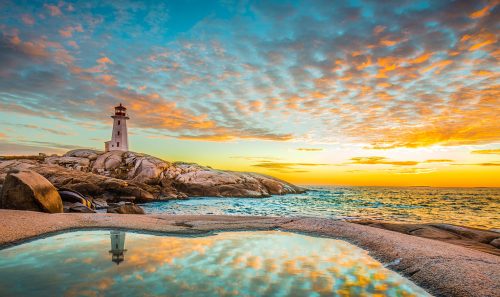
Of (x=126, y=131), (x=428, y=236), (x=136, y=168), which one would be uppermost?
(x=126, y=131)

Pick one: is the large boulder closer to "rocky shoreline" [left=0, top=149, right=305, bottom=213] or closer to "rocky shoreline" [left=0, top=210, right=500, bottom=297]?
"rocky shoreline" [left=0, top=210, right=500, bottom=297]

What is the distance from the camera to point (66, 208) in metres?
17.3

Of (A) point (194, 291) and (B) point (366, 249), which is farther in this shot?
(B) point (366, 249)

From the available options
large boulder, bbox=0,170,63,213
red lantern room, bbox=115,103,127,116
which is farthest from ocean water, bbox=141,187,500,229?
red lantern room, bbox=115,103,127,116

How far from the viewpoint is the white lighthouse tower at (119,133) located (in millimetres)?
65688

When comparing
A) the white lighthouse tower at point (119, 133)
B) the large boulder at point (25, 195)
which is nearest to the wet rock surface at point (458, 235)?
the large boulder at point (25, 195)

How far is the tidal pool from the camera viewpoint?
488cm

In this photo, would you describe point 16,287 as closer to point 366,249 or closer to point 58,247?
point 58,247

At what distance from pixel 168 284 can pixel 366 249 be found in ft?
20.6

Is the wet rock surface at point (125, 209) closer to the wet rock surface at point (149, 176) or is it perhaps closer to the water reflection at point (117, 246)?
the water reflection at point (117, 246)

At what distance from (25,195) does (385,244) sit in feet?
51.0

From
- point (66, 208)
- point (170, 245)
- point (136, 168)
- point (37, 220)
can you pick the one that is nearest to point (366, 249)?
point (170, 245)

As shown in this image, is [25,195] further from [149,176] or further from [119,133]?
[119,133]

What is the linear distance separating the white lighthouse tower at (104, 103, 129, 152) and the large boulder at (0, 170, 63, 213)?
53.8 m
